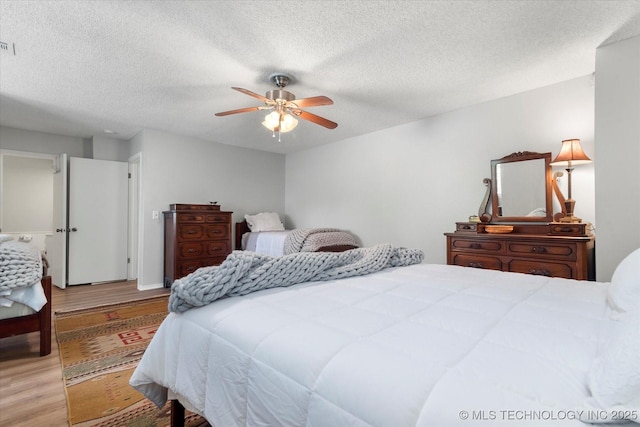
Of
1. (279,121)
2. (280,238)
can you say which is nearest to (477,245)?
A: (279,121)

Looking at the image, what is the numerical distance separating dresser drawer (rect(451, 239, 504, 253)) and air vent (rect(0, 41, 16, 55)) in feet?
13.3

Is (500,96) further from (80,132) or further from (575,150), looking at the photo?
(80,132)

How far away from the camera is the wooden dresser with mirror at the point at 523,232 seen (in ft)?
8.38

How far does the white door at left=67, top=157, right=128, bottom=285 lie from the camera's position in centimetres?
448

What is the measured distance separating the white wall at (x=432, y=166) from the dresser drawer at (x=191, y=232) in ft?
6.38

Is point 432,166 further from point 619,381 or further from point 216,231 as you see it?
point 619,381

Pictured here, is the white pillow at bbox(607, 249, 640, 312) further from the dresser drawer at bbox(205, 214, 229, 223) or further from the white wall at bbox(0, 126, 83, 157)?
the white wall at bbox(0, 126, 83, 157)

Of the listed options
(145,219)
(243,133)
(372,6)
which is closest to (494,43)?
(372,6)

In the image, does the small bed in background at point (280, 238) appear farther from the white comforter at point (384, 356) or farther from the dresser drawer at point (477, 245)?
the white comforter at point (384, 356)

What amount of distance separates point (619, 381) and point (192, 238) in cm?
443

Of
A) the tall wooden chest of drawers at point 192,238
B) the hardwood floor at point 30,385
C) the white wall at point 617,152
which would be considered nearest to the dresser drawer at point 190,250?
the tall wooden chest of drawers at point 192,238

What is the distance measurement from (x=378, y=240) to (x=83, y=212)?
14.4 feet

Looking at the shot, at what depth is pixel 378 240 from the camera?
4.52 m

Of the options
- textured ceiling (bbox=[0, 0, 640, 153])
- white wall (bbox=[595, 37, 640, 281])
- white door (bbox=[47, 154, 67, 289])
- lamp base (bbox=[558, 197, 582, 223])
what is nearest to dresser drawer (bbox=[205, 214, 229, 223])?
textured ceiling (bbox=[0, 0, 640, 153])
